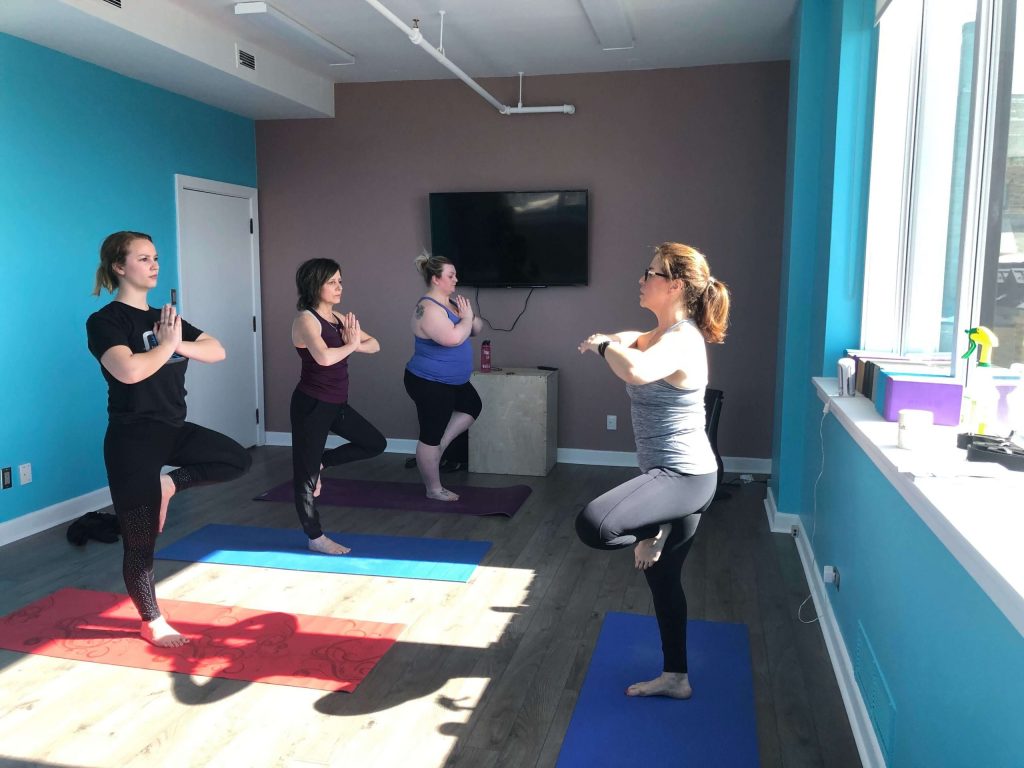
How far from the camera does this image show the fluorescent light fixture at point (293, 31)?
4.41 meters

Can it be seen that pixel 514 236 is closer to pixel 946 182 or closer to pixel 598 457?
pixel 598 457

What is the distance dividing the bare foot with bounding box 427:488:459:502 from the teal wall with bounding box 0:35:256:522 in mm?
1957

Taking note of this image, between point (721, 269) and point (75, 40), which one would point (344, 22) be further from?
point (721, 269)

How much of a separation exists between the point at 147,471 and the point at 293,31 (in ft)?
9.80

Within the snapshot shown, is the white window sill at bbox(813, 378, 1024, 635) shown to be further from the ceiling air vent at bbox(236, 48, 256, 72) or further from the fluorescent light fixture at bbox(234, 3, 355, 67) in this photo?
the ceiling air vent at bbox(236, 48, 256, 72)

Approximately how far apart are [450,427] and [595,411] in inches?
52.2

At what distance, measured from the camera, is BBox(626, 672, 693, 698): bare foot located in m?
2.70

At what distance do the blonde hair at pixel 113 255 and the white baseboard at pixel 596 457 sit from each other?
144 inches

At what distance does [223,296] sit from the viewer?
6141mm

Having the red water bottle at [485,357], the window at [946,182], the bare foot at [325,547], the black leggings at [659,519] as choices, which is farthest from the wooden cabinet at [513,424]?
the black leggings at [659,519]

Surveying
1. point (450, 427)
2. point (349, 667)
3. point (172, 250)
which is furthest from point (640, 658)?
point (172, 250)

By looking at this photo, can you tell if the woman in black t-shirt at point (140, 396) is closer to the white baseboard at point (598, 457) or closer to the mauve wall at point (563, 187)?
the mauve wall at point (563, 187)

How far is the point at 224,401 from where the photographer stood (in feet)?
20.4

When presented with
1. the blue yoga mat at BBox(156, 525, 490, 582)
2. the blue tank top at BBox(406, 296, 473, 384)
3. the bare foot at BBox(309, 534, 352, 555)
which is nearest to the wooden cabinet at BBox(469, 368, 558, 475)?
the blue tank top at BBox(406, 296, 473, 384)
